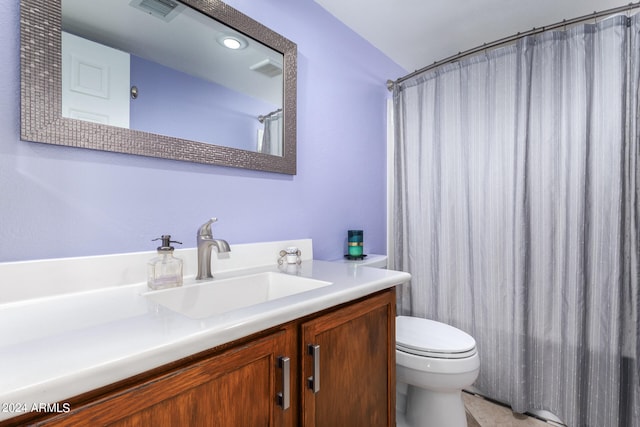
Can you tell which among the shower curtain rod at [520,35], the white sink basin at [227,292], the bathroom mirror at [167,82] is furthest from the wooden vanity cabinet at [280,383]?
the shower curtain rod at [520,35]

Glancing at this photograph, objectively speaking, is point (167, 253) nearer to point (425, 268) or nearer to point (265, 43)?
point (265, 43)

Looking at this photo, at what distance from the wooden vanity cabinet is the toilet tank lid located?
0.34 m

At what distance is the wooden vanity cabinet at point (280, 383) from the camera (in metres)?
0.49

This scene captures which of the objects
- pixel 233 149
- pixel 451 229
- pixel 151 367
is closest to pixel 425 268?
pixel 451 229

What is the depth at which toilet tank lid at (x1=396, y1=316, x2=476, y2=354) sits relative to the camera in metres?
1.34

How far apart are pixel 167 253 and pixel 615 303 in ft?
6.09

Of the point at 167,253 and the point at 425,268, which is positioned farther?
the point at 425,268

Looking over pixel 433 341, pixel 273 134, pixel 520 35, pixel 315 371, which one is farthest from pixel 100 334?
pixel 520 35

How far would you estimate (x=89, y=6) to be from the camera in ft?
2.98

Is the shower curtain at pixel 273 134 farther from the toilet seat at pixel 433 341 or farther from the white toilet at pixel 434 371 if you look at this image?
the toilet seat at pixel 433 341

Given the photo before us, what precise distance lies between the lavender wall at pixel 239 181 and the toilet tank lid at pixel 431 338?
537 mm

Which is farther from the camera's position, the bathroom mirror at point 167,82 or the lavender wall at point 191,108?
the lavender wall at point 191,108

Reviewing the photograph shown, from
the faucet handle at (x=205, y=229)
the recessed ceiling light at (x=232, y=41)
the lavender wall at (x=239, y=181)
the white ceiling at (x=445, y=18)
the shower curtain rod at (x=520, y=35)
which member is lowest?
the faucet handle at (x=205, y=229)

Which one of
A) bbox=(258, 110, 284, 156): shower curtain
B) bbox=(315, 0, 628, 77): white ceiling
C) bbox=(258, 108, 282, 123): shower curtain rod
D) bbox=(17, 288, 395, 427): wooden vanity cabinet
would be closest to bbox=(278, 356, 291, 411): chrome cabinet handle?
bbox=(17, 288, 395, 427): wooden vanity cabinet
